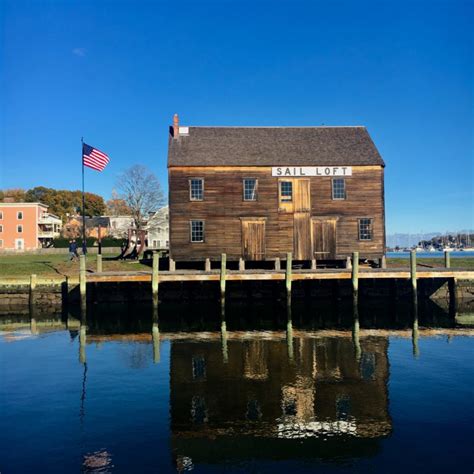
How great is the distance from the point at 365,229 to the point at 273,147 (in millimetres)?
8479

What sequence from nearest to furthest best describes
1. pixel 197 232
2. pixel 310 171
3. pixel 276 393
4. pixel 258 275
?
pixel 276 393 → pixel 258 275 → pixel 197 232 → pixel 310 171

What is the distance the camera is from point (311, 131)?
3209 cm

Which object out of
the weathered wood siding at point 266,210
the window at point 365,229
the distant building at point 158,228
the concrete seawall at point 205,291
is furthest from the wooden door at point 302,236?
the distant building at point 158,228

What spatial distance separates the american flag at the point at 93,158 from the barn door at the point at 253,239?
34.0 feet

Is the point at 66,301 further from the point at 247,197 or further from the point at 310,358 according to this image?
the point at 310,358

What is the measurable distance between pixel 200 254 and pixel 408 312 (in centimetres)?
1325

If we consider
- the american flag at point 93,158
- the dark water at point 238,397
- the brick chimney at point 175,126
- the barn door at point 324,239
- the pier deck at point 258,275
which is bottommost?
the dark water at point 238,397

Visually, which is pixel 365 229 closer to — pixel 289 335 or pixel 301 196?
pixel 301 196

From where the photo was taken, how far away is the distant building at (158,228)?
65363 mm

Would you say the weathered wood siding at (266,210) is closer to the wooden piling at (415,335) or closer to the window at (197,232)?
the window at (197,232)

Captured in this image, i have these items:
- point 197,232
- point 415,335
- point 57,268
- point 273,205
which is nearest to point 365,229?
point 273,205

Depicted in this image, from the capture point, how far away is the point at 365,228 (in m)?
29.2

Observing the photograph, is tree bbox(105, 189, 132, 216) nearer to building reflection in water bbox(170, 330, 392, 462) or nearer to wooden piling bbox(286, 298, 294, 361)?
wooden piling bbox(286, 298, 294, 361)

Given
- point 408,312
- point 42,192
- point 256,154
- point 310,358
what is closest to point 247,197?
point 256,154
